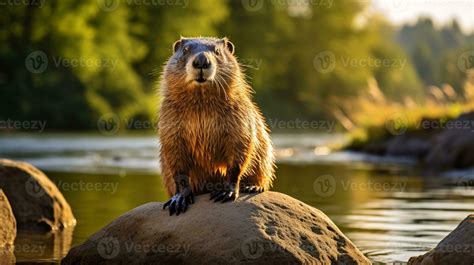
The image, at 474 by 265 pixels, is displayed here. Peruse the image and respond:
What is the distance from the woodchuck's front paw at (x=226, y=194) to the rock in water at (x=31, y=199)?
13.1ft

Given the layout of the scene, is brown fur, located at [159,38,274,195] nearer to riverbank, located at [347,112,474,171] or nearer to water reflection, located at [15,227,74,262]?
water reflection, located at [15,227,74,262]

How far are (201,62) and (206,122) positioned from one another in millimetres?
652

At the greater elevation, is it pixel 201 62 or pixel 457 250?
pixel 201 62

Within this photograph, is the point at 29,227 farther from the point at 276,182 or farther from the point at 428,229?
the point at 276,182

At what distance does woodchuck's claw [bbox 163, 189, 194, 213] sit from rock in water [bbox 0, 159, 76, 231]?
3.80 meters

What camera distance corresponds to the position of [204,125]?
8.85 meters

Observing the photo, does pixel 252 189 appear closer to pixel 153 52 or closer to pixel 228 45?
pixel 228 45

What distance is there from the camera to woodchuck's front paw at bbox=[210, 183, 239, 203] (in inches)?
342

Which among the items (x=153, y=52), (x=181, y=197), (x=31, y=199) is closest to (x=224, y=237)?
(x=181, y=197)

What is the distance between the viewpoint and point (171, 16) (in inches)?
2249

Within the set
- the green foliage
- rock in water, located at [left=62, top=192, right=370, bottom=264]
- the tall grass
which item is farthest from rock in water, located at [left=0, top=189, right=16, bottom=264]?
the green foliage

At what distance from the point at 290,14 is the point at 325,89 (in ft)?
23.7

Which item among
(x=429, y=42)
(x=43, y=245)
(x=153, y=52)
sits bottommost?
(x=429, y=42)

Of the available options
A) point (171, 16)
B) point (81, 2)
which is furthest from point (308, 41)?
point (81, 2)
